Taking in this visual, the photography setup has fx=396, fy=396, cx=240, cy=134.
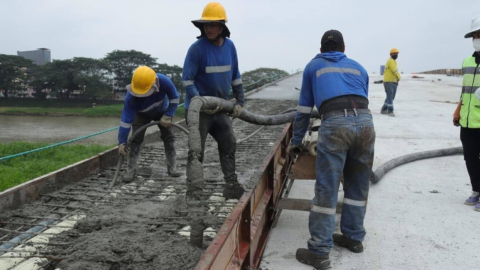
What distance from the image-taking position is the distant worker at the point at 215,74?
3289mm

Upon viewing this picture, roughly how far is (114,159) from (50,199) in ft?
4.66

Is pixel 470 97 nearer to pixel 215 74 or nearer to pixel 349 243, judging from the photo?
pixel 349 243

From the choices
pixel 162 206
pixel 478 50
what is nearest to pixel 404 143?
pixel 478 50

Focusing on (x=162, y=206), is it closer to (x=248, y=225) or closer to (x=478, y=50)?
(x=248, y=225)

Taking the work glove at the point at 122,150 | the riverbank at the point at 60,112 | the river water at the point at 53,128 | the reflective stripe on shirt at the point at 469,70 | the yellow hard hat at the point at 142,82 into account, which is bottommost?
the river water at the point at 53,128

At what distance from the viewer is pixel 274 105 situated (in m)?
10.9

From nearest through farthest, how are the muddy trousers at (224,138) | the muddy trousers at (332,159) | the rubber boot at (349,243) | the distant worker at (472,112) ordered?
the muddy trousers at (332,159)
the rubber boot at (349,243)
the muddy trousers at (224,138)
the distant worker at (472,112)

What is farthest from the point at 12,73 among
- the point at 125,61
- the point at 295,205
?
the point at 295,205

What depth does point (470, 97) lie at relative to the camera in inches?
150

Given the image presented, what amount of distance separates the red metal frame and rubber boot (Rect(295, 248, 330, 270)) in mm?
335

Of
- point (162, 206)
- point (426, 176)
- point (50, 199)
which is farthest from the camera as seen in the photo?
point (426, 176)

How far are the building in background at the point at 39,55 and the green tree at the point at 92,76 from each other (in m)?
2.33

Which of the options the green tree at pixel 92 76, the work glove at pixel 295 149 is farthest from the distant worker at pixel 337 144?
the green tree at pixel 92 76

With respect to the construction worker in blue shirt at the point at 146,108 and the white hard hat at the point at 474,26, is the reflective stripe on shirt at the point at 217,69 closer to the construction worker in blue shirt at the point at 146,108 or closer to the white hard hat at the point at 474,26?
the construction worker in blue shirt at the point at 146,108
